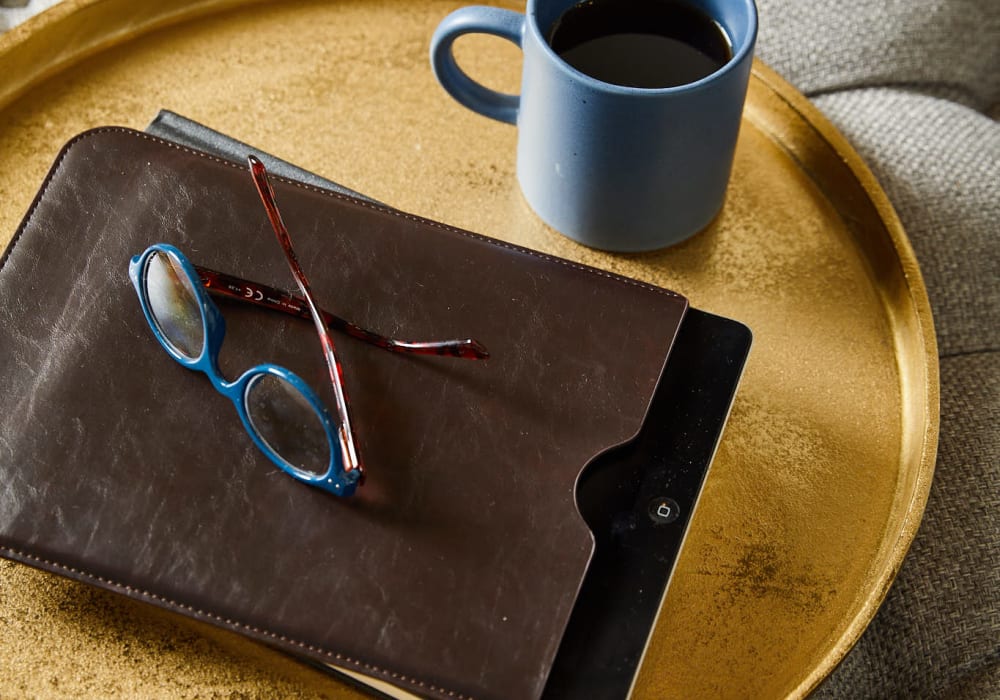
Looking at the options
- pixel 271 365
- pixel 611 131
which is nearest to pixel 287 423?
pixel 271 365

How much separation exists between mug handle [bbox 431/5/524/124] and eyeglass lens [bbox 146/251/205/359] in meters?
0.23

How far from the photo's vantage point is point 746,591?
66 centimetres

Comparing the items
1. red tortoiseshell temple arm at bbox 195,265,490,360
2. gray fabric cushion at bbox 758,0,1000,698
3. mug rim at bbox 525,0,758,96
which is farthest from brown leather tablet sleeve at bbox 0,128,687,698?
gray fabric cushion at bbox 758,0,1000,698

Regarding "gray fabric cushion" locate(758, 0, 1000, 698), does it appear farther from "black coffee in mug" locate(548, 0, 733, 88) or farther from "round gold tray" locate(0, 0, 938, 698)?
"black coffee in mug" locate(548, 0, 733, 88)

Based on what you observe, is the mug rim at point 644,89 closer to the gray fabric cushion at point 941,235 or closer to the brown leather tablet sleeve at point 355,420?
the brown leather tablet sleeve at point 355,420

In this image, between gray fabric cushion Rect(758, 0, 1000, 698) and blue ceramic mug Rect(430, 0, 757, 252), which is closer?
blue ceramic mug Rect(430, 0, 757, 252)

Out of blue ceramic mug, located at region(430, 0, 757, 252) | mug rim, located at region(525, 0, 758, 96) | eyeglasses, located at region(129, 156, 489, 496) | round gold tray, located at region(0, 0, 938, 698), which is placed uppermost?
mug rim, located at region(525, 0, 758, 96)

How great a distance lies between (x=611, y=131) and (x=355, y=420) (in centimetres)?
24

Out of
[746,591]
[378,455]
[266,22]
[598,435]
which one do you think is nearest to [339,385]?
[378,455]

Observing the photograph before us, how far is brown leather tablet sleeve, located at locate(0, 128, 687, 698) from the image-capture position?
1.83 ft

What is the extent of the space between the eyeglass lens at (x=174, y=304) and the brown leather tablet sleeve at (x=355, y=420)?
0.6 inches

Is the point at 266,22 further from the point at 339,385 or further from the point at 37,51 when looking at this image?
the point at 339,385

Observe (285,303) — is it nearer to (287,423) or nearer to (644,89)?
(287,423)

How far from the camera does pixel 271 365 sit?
0.58 metres
